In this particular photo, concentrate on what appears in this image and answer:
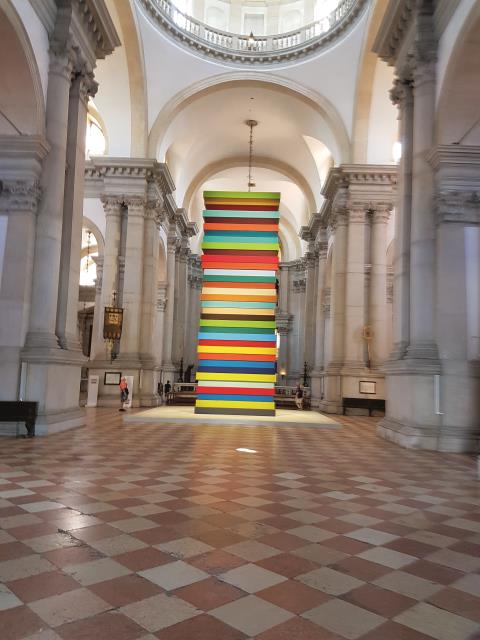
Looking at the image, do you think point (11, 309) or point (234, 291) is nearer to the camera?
point (11, 309)

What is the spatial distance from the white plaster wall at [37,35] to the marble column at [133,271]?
9.84 m

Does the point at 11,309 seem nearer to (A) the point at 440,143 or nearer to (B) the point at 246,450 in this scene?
(B) the point at 246,450

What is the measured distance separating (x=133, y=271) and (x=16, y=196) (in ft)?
33.3

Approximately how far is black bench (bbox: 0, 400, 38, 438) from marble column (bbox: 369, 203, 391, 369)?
13386 millimetres

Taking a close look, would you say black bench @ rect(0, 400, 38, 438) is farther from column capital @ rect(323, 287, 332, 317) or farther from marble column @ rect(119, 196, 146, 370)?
column capital @ rect(323, 287, 332, 317)

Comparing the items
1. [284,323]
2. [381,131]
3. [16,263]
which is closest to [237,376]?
[16,263]

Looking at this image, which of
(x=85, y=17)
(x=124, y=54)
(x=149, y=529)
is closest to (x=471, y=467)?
(x=149, y=529)

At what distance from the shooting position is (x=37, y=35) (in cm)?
1070

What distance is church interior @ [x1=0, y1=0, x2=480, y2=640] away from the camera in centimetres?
355

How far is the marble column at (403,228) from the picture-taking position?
11.6 metres

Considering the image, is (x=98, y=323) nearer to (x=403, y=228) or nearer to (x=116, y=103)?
(x=116, y=103)

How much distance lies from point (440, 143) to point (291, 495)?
26.8ft

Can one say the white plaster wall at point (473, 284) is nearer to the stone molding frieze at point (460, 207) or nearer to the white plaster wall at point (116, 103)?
the stone molding frieze at point (460, 207)

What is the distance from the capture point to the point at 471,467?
848 centimetres
